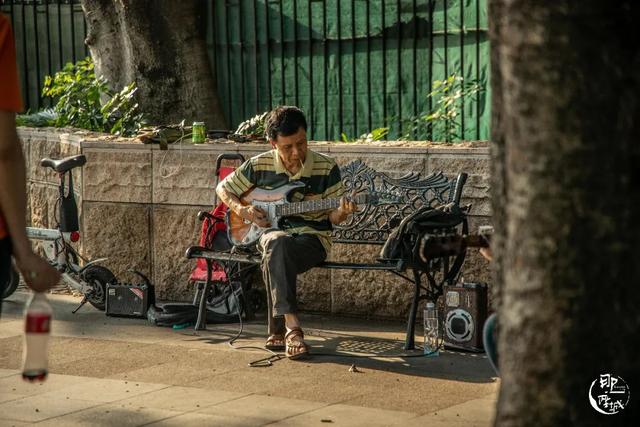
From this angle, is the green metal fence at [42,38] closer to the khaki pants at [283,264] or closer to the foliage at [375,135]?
the foliage at [375,135]

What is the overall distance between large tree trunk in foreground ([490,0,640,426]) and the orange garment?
156cm

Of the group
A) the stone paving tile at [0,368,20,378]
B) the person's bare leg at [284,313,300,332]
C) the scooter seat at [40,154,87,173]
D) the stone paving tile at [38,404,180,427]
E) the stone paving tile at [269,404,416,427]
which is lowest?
the stone paving tile at [38,404,180,427]

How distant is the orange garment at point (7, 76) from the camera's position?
4156 millimetres

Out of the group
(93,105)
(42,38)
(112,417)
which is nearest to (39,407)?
(112,417)

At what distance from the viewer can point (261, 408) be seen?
6.49 metres

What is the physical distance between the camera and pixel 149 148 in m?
9.92

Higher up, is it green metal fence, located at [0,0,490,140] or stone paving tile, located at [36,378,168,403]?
green metal fence, located at [0,0,490,140]

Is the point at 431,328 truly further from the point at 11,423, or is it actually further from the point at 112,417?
the point at 11,423

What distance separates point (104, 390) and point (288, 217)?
1.86 meters

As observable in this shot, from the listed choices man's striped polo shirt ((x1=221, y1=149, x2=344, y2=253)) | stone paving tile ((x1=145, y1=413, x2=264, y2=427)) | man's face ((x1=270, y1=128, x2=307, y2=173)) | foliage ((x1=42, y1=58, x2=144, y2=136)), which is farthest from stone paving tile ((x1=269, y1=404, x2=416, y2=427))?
foliage ((x1=42, y1=58, x2=144, y2=136))

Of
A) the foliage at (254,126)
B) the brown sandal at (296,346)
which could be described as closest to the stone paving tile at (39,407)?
the brown sandal at (296,346)

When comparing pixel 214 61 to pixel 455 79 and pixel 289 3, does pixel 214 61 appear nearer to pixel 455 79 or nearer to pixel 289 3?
pixel 289 3

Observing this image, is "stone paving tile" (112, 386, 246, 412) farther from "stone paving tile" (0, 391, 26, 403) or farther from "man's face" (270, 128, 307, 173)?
"man's face" (270, 128, 307, 173)

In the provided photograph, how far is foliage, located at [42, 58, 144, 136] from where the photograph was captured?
11180mm
